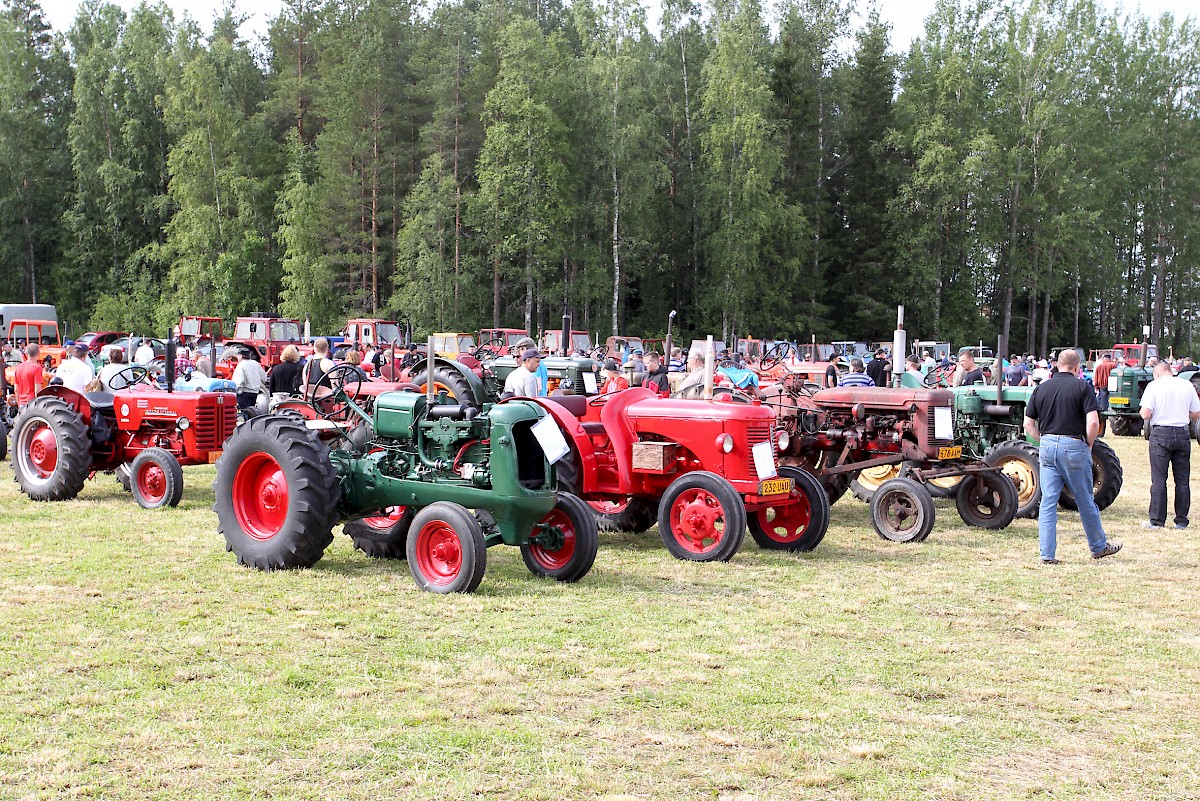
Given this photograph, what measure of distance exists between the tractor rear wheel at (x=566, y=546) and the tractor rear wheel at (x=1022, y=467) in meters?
4.94

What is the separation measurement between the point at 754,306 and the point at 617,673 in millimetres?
34308

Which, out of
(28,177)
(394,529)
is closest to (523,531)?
(394,529)

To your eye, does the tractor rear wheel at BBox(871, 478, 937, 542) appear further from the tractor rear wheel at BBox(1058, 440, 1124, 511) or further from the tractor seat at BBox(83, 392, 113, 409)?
the tractor seat at BBox(83, 392, 113, 409)

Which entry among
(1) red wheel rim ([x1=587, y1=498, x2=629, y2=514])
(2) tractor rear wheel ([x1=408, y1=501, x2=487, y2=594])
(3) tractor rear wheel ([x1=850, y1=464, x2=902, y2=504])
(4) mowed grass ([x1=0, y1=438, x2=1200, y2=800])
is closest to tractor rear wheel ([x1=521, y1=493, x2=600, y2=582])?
(4) mowed grass ([x1=0, y1=438, x2=1200, y2=800])

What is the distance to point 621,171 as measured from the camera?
36.5 metres

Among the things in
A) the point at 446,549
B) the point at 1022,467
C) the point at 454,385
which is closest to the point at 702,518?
the point at 446,549

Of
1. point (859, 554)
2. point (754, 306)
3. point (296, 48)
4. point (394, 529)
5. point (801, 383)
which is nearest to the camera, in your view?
point (394, 529)

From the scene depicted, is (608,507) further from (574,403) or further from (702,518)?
(702,518)

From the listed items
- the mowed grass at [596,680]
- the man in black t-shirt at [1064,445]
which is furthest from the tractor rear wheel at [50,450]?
the man in black t-shirt at [1064,445]

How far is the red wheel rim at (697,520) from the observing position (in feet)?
26.0

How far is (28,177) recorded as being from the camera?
4506 cm

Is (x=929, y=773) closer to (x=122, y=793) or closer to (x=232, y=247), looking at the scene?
(x=122, y=793)

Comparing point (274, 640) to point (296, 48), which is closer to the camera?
point (274, 640)

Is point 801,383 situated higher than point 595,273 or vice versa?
point 595,273
